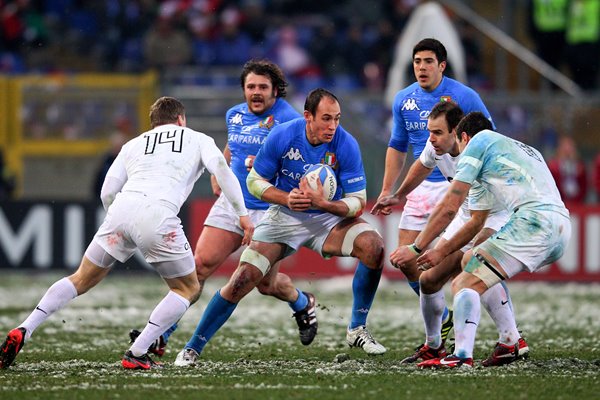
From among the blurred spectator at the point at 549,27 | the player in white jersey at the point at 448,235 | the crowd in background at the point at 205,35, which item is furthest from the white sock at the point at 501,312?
the crowd in background at the point at 205,35

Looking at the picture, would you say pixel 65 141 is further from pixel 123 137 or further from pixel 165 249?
pixel 165 249

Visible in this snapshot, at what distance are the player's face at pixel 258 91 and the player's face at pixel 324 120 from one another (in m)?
1.17

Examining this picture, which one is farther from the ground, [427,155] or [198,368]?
[427,155]

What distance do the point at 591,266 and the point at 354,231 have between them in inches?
370

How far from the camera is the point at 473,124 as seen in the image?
32.0 feet

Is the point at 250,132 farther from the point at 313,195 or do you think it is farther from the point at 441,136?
the point at 441,136

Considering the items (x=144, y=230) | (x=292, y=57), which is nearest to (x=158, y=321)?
(x=144, y=230)

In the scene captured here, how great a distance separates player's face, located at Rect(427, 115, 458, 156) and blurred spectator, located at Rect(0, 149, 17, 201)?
1276 centimetres

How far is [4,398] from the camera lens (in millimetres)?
8375

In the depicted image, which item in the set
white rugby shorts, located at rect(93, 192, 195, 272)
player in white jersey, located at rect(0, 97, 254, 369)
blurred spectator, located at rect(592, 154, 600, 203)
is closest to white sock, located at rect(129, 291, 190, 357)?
player in white jersey, located at rect(0, 97, 254, 369)

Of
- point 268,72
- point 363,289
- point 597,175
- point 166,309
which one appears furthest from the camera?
point 597,175

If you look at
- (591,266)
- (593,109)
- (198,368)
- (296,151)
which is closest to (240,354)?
(198,368)

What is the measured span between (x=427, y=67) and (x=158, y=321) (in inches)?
137

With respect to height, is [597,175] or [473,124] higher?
[473,124]
